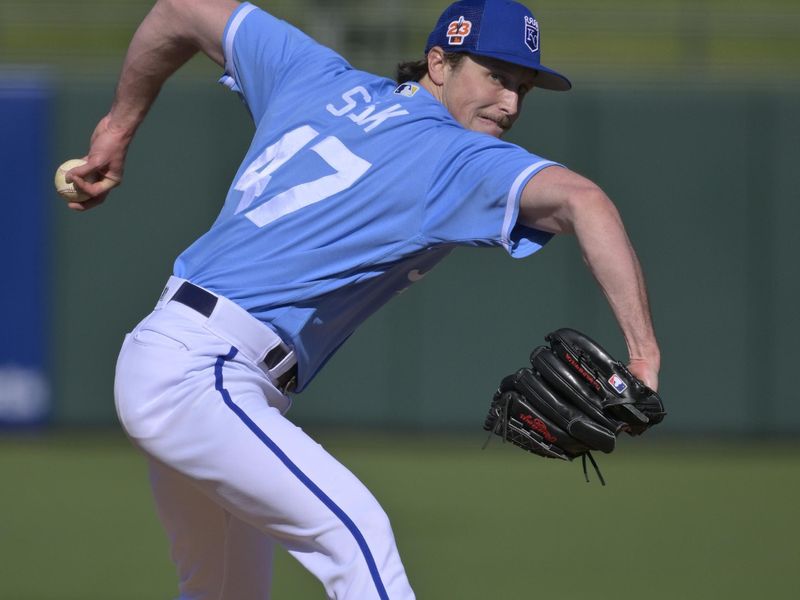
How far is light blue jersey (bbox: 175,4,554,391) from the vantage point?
281cm

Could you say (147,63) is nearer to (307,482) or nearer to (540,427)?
(307,482)

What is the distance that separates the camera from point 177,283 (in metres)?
3.11

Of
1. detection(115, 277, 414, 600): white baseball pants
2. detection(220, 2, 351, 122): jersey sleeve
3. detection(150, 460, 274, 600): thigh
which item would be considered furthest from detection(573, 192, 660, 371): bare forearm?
detection(150, 460, 274, 600): thigh

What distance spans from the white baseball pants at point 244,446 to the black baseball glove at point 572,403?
379mm

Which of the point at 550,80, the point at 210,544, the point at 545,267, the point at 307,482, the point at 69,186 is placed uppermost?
the point at 550,80

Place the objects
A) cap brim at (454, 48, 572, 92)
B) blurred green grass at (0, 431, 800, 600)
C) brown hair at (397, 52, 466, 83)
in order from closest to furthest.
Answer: cap brim at (454, 48, 572, 92)
brown hair at (397, 52, 466, 83)
blurred green grass at (0, 431, 800, 600)

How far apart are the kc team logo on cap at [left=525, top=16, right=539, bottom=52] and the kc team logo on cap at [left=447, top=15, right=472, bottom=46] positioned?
0.14m

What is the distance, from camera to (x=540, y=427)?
287 cm

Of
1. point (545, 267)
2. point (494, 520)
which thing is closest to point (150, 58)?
point (494, 520)

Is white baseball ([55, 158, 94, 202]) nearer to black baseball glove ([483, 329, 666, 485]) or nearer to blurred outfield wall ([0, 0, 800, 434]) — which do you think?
black baseball glove ([483, 329, 666, 485])

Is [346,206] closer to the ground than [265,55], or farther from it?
closer to the ground

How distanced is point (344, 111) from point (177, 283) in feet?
1.88

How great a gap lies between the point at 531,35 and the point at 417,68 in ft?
1.36

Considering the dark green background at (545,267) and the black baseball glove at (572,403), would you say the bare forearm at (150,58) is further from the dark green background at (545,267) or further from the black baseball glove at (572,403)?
the dark green background at (545,267)
